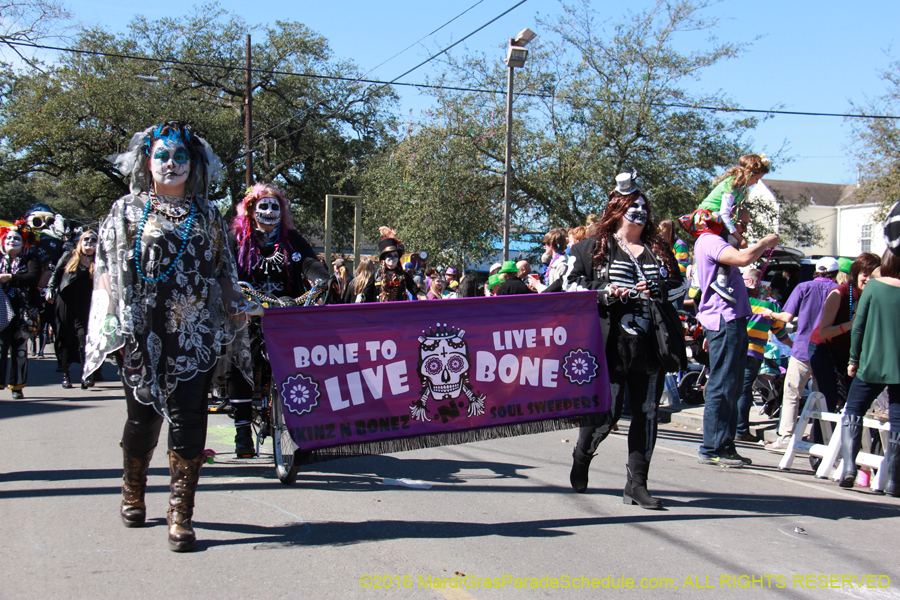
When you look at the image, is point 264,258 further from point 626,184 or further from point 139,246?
point 626,184

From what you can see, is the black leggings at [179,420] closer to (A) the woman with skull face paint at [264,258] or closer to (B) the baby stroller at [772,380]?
(A) the woman with skull face paint at [264,258]

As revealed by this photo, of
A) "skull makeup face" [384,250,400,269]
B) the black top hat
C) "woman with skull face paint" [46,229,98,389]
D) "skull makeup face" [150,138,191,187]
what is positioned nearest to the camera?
"skull makeup face" [150,138,191,187]

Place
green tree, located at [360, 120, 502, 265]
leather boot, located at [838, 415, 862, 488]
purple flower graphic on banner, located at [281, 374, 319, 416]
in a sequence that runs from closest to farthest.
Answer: purple flower graphic on banner, located at [281, 374, 319, 416], leather boot, located at [838, 415, 862, 488], green tree, located at [360, 120, 502, 265]

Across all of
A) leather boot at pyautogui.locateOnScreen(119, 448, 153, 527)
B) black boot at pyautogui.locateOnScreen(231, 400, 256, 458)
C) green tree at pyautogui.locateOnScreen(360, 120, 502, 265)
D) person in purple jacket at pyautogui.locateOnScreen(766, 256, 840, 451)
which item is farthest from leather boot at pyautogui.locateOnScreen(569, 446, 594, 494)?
green tree at pyautogui.locateOnScreen(360, 120, 502, 265)

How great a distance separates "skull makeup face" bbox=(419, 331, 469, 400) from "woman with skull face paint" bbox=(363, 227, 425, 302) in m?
2.87

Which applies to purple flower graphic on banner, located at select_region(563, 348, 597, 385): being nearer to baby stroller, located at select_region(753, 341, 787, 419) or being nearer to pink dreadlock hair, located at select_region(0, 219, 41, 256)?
baby stroller, located at select_region(753, 341, 787, 419)

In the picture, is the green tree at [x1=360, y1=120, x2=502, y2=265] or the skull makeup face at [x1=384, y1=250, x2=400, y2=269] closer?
the skull makeup face at [x1=384, y1=250, x2=400, y2=269]

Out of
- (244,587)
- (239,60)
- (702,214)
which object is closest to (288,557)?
(244,587)

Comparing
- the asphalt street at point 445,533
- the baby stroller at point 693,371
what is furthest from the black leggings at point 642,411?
the baby stroller at point 693,371

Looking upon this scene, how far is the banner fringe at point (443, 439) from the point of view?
13.4 ft

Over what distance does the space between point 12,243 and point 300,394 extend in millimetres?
6799

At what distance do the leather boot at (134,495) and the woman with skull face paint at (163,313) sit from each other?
22 millimetres

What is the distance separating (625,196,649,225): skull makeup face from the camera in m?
4.73

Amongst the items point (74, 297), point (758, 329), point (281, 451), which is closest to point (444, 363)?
point (281, 451)
